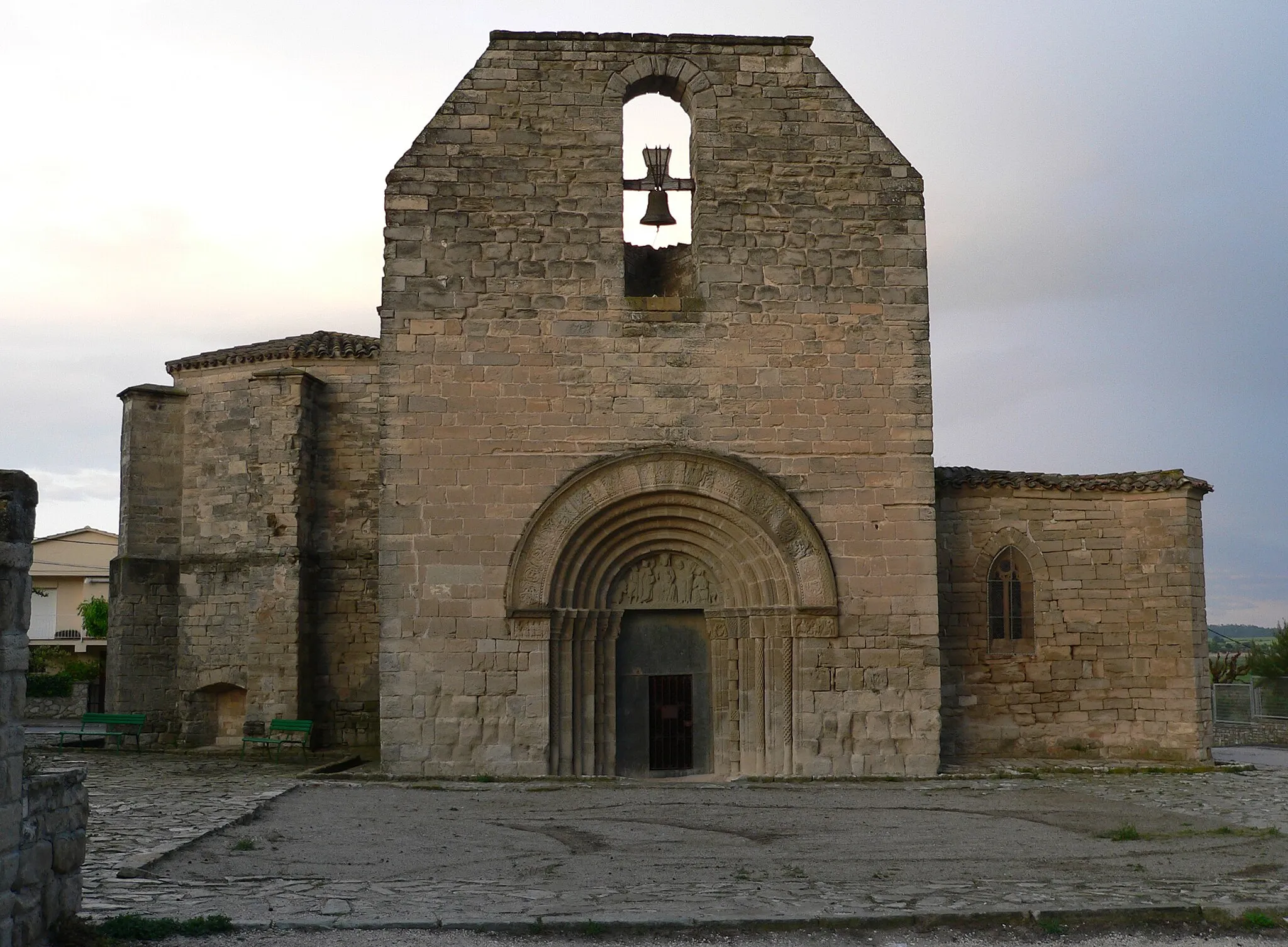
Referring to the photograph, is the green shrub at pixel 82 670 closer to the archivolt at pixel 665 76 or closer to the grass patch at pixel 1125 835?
the archivolt at pixel 665 76

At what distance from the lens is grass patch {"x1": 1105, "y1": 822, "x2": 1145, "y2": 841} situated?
30.4ft

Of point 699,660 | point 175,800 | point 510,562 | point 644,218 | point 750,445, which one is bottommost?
point 175,800

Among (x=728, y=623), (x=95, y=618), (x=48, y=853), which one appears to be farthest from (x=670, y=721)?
→ (x=95, y=618)

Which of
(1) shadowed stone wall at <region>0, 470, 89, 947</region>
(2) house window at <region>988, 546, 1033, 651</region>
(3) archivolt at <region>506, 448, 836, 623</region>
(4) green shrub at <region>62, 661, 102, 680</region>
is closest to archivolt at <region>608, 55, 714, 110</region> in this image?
(3) archivolt at <region>506, 448, 836, 623</region>

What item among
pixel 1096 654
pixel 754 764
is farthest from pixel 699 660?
pixel 1096 654

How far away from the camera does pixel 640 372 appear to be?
1361 cm

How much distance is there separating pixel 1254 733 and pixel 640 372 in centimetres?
1460

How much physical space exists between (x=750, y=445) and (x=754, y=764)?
354 cm

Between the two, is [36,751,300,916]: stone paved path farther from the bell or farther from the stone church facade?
the bell

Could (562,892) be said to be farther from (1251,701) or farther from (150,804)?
(1251,701)

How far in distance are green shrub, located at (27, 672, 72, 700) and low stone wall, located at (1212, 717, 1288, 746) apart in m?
24.4

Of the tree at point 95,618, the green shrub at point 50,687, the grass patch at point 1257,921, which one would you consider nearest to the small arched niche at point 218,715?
the green shrub at point 50,687

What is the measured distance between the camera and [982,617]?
15.3 meters

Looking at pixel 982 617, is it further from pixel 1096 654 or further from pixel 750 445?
pixel 750 445
